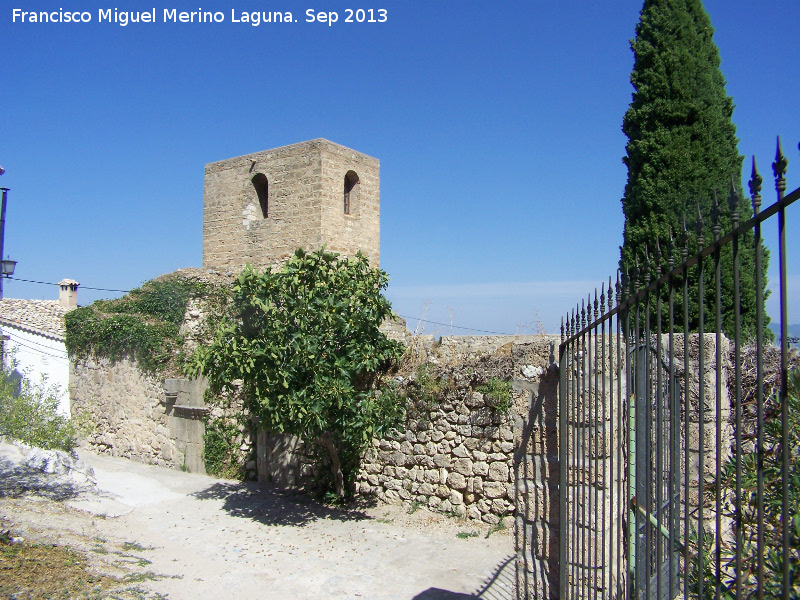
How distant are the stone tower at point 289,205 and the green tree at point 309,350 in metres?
4.56

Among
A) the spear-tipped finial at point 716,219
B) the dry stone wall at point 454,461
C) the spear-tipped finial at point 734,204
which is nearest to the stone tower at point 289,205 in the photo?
the dry stone wall at point 454,461

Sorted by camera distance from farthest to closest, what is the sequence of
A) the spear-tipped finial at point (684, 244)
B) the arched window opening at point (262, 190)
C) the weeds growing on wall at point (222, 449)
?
the arched window opening at point (262, 190) → the weeds growing on wall at point (222, 449) → the spear-tipped finial at point (684, 244)

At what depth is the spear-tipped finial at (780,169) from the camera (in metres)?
1.46

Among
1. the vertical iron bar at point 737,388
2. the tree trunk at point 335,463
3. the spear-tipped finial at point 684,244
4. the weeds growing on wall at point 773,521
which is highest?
the spear-tipped finial at point 684,244

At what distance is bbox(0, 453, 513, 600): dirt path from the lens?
6.20 metres

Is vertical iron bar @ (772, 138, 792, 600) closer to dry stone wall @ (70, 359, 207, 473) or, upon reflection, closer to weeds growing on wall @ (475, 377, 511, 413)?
weeds growing on wall @ (475, 377, 511, 413)

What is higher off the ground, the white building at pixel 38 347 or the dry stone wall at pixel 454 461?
the white building at pixel 38 347

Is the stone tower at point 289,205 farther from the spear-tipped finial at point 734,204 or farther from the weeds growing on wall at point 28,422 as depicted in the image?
the spear-tipped finial at point 734,204

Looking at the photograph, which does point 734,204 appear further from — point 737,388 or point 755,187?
point 737,388

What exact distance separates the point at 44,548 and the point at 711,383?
7.34 metres

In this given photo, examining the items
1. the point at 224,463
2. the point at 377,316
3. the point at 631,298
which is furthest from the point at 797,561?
the point at 224,463

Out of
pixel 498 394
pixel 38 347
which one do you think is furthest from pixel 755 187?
pixel 38 347

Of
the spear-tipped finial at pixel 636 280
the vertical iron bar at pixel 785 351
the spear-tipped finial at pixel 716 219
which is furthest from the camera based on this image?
the spear-tipped finial at pixel 636 280

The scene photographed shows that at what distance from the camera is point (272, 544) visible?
7406 mm
